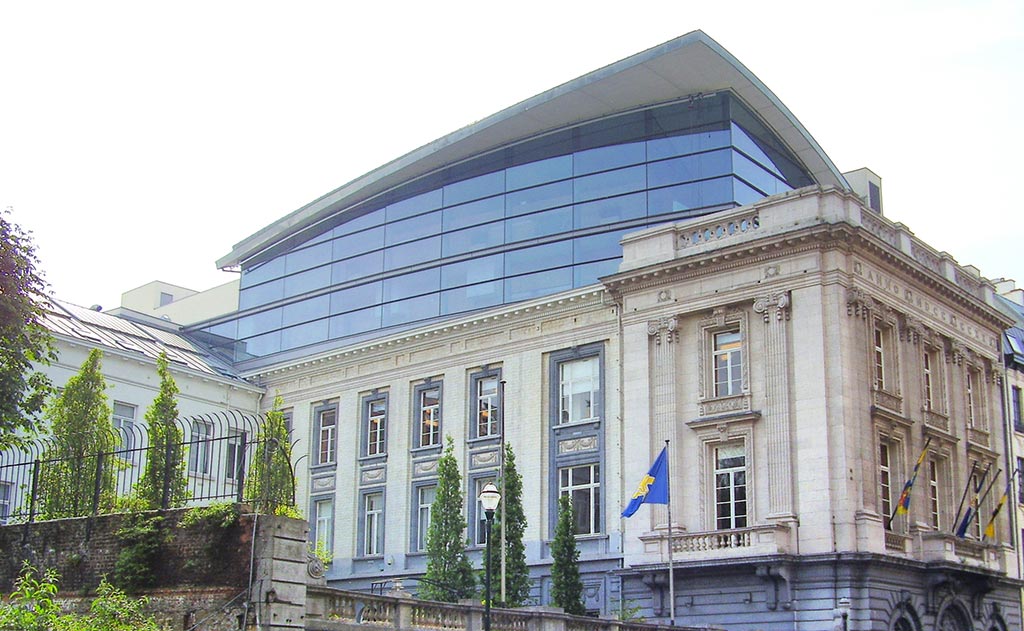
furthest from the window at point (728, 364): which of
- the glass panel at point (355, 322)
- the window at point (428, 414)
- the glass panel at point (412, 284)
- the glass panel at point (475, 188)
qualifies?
the glass panel at point (355, 322)

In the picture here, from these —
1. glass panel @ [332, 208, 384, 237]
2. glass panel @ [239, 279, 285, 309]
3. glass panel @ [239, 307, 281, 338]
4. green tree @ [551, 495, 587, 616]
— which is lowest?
green tree @ [551, 495, 587, 616]

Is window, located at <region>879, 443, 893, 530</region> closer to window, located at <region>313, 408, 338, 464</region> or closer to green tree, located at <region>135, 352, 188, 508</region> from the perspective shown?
green tree, located at <region>135, 352, 188, 508</region>

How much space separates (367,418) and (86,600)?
2956 centimetres

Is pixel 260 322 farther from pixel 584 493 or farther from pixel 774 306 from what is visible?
pixel 774 306

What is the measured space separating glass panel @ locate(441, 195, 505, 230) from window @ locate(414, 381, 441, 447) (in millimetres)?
7378

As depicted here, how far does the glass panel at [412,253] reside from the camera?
5534 centimetres

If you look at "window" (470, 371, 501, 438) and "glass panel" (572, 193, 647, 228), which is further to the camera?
"glass panel" (572, 193, 647, 228)

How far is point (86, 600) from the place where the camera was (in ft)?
80.4

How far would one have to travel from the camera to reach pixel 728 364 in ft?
139

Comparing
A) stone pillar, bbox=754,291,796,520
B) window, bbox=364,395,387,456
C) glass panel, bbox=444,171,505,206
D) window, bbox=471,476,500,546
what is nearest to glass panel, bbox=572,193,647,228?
glass panel, bbox=444,171,505,206

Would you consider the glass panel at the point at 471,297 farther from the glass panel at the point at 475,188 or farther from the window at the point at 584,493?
the window at the point at 584,493

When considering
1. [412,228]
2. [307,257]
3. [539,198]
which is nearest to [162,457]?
[539,198]

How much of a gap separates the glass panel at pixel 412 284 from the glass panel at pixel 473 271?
0.46m

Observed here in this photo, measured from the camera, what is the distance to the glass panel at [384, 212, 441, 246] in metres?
56.0
